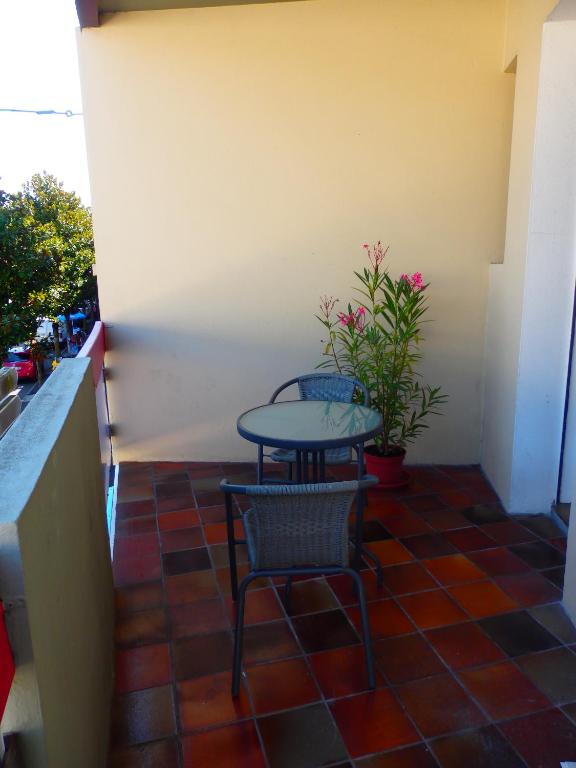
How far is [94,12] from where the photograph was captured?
138 inches

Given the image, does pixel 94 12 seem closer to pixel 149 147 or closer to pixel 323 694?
pixel 149 147

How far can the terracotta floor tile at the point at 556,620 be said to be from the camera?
2.21m

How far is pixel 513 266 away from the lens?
3.27 meters

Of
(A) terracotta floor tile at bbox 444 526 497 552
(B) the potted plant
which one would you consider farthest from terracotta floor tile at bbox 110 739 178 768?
(B) the potted plant

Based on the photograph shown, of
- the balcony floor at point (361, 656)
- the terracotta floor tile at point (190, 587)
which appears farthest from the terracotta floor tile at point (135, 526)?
the terracotta floor tile at point (190, 587)

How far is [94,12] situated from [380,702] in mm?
3955

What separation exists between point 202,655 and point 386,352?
219cm

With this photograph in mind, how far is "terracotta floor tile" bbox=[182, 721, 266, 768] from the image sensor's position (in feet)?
5.56

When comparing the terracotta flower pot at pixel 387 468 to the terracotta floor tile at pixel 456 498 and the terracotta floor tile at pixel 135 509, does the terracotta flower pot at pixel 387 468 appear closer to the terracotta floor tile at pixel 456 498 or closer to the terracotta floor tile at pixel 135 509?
the terracotta floor tile at pixel 456 498

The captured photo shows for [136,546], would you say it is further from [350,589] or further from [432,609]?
[432,609]

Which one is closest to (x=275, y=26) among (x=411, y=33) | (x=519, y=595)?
(x=411, y=33)

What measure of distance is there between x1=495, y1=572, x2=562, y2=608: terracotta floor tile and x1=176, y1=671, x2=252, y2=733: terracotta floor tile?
1246mm

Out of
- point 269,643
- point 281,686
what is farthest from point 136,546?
point 281,686

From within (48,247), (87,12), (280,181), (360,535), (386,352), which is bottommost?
(360,535)
